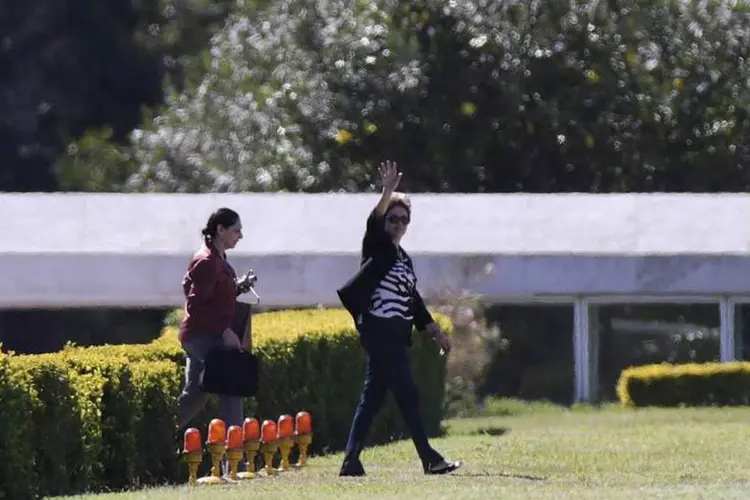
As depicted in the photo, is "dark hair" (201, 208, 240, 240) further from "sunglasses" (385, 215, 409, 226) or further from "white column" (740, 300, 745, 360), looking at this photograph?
"white column" (740, 300, 745, 360)

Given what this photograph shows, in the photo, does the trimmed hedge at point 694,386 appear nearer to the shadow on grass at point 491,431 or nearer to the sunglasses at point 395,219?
the shadow on grass at point 491,431

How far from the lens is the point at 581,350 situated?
1060 inches

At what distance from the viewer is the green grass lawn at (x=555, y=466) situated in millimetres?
10430

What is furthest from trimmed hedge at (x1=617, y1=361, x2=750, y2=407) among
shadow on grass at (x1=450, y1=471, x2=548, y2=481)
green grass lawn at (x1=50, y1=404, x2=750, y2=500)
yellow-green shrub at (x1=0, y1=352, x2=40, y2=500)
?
yellow-green shrub at (x1=0, y1=352, x2=40, y2=500)

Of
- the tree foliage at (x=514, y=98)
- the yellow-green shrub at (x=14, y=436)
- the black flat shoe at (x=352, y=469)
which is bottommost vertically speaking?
the black flat shoe at (x=352, y=469)

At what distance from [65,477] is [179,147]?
101ft

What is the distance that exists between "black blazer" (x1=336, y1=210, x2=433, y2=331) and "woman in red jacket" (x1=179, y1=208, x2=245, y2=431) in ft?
2.33

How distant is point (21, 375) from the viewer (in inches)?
418

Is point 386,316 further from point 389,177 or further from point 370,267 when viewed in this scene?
point 389,177

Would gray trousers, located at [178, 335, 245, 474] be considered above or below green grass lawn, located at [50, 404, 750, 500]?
above

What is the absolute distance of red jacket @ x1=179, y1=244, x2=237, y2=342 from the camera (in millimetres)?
11930

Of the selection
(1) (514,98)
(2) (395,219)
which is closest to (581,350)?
(1) (514,98)

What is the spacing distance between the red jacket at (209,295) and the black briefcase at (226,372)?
17cm

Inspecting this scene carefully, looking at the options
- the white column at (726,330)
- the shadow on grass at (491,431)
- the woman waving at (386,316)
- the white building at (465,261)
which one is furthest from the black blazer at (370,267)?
the white column at (726,330)
